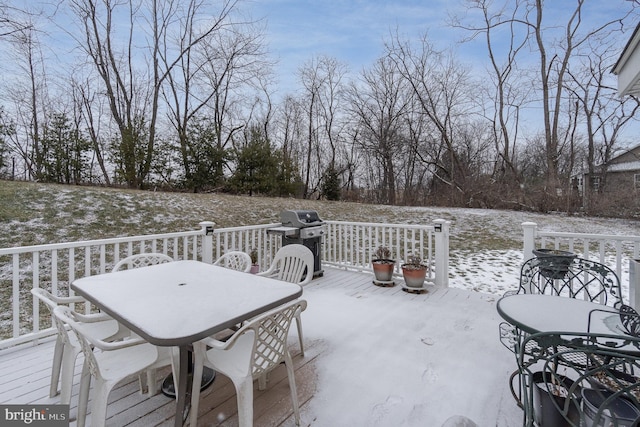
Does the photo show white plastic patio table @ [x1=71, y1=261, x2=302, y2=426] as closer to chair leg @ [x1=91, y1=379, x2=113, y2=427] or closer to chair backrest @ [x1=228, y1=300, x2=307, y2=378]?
chair backrest @ [x1=228, y1=300, x2=307, y2=378]

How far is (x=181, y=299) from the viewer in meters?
1.85

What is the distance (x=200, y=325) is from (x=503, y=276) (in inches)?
216

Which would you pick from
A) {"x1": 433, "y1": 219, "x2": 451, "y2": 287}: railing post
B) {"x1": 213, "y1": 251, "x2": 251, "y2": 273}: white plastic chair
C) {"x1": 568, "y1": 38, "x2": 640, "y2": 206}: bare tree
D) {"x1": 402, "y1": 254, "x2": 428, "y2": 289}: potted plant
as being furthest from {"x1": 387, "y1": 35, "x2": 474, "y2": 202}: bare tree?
{"x1": 213, "y1": 251, "x2": 251, "y2": 273}: white plastic chair

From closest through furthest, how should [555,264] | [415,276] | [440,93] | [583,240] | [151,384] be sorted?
[151,384] → [555,264] → [583,240] → [415,276] → [440,93]

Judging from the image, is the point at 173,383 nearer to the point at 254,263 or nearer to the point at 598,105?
the point at 254,263

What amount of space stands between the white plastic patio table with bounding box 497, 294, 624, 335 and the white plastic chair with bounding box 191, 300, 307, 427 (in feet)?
3.98

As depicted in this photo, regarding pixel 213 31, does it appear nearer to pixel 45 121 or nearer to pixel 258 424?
pixel 45 121

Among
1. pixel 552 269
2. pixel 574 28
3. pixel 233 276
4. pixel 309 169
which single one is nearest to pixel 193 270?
pixel 233 276

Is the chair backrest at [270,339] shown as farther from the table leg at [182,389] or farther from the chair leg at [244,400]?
the table leg at [182,389]

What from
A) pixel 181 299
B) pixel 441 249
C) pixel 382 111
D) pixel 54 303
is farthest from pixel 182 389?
pixel 382 111

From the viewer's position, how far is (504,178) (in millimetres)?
14641

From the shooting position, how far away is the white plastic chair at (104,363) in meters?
1.42

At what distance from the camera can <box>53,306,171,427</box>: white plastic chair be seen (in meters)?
1.42

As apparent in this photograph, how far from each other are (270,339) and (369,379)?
3.18 ft
